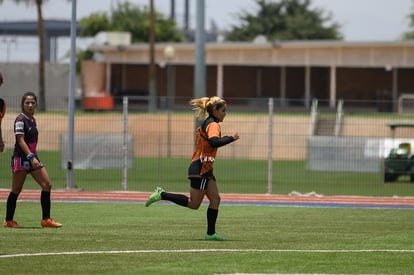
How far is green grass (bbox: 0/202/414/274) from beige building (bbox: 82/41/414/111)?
125ft

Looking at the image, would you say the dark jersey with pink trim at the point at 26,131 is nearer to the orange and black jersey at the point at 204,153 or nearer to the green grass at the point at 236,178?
the orange and black jersey at the point at 204,153

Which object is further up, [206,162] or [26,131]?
[26,131]

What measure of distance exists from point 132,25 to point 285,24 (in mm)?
17010

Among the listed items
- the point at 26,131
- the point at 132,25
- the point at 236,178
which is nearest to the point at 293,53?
the point at 132,25

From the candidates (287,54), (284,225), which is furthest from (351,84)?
(284,225)

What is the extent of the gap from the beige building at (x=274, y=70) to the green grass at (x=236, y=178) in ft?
77.5

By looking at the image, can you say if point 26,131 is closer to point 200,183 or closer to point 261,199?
point 200,183

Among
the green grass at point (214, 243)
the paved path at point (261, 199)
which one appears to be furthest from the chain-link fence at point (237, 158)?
Answer: the green grass at point (214, 243)

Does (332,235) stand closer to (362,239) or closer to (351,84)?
(362,239)

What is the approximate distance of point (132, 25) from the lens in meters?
88.0

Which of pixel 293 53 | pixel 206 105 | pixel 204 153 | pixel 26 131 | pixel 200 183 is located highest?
pixel 293 53

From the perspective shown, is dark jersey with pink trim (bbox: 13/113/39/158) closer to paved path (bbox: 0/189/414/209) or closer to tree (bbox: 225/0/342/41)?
paved path (bbox: 0/189/414/209)

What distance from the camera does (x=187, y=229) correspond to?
1714cm

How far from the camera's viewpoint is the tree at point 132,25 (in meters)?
87.2
